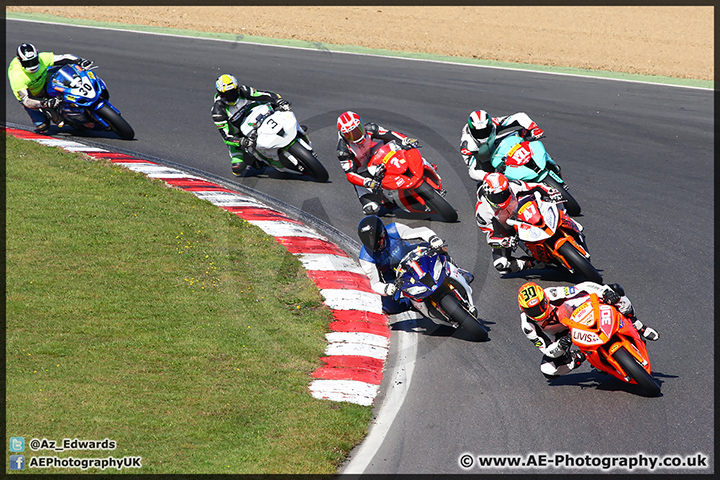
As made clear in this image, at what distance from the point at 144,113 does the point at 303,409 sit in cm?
1177

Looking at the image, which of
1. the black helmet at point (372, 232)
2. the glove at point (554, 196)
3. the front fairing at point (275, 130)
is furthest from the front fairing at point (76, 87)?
the glove at point (554, 196)

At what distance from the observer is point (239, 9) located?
2862cm

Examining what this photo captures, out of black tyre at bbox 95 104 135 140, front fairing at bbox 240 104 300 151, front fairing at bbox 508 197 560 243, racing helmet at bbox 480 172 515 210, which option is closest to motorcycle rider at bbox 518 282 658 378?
front fairing at bbox 508 197 560 243

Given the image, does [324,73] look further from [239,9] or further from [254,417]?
[254,417]

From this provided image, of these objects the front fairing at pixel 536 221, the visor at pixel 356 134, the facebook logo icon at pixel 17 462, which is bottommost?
the facebook logo icon at pixel 17 462

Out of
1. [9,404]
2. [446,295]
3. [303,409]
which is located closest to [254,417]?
[303,409]

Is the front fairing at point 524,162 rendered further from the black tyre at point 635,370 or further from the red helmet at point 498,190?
the black tyre at point 635,370

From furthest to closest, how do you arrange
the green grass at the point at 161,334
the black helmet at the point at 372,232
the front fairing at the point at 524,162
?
the front fairing at the point at 524,162, the black helmet at the point at 372,232, the green grass at the point at 161,334

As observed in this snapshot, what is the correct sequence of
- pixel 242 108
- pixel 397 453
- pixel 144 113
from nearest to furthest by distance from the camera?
pixel 397 453, pixel 242 108, pixel 144 113

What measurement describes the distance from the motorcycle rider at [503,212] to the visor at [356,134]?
2.88m

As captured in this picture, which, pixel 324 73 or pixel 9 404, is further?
pixel 324 73

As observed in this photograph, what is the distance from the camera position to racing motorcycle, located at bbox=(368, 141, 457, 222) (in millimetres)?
12477

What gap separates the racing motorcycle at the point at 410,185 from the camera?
1248 cm

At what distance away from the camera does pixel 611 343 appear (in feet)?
25.1
